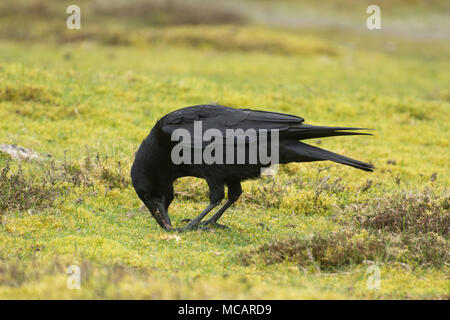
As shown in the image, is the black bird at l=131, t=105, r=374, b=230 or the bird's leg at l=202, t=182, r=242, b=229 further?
the bird's leg at l=202, t=182, r=242, b=229

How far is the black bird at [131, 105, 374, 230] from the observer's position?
6.34 meters

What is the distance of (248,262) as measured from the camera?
18.7 ft

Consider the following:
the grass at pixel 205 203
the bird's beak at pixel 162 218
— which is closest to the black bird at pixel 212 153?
the bird's beak at pixel 162 218

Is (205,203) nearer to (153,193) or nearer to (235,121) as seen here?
(153,193)

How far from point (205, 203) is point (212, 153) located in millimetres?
1871

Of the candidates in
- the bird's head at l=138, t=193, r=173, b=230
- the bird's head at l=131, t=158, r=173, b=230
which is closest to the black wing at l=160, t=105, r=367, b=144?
the bird's head at l=131, t=158, r=173, b=230

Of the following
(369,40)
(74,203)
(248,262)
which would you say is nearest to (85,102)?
(74,203)

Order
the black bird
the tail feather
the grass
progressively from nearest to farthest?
the grass < the tail feather < the black bird

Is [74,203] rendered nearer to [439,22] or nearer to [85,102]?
[85,102]

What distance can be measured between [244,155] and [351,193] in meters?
2.80

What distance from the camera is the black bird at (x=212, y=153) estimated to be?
6.34 metres

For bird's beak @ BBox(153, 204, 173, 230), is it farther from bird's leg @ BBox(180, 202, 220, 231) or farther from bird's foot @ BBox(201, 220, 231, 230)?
bird's foot @ BBox(201, 220, 231, 230)

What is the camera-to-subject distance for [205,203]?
828 centimetres

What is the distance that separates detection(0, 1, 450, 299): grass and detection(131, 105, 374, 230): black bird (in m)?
0.49
